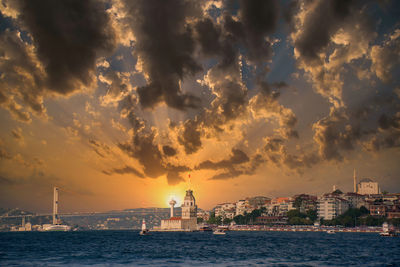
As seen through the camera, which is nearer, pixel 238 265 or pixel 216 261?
pixel 238 265

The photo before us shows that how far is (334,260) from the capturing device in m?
62.0

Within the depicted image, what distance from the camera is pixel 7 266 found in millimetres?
55938

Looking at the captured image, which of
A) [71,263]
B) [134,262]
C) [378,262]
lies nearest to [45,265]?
[71,263]

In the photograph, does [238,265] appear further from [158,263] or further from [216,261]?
[158,263]

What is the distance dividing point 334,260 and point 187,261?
20.8 metres

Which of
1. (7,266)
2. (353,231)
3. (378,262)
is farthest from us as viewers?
(353,231)

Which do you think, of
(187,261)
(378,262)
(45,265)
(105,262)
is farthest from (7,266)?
(378,262)

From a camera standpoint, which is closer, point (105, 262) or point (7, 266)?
point (7, 266)

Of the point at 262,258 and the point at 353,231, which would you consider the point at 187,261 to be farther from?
the point at 353,231

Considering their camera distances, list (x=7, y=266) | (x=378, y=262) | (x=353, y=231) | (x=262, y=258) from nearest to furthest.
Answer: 1. (x=7, y=266)
2. (x=378, y=262)
3. (x=262, y=258)
4. (x=353, y=231)

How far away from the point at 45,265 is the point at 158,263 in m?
14.6

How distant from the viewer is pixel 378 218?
19288 cm

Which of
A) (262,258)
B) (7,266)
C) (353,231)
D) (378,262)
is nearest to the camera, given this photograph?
(7,266)

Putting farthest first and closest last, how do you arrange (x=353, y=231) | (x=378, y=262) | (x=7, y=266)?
(x=353, y=231) < (x=378, y=262) < (x=7, y=266)
